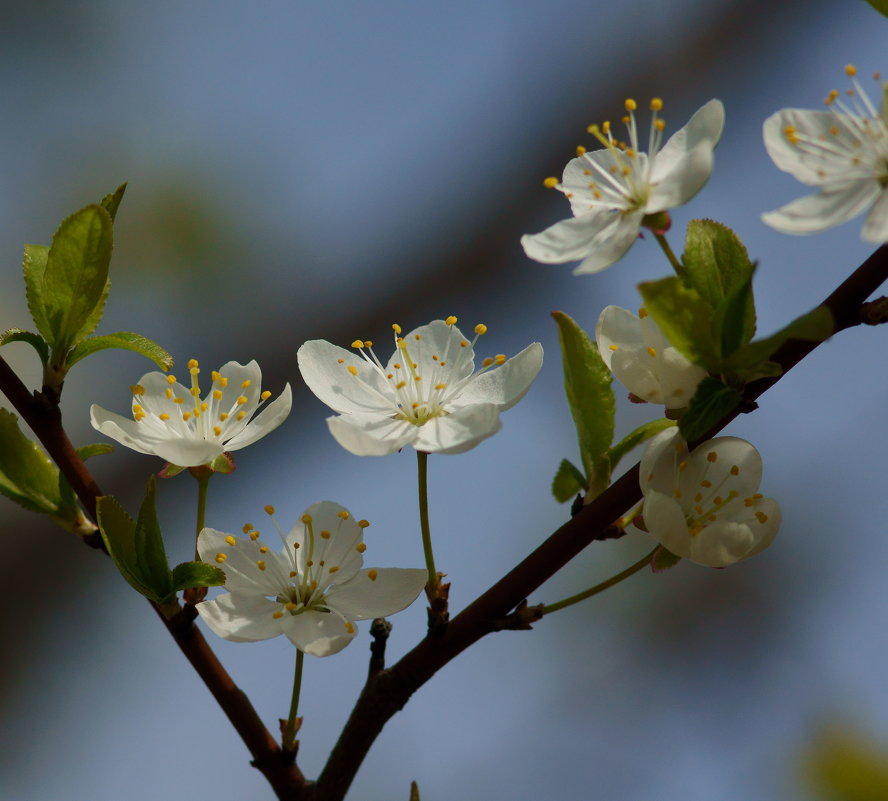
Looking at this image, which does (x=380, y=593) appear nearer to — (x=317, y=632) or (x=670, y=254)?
(x=317, y=632)

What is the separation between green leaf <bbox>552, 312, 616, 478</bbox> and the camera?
0.72 meters

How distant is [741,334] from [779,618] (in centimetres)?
347

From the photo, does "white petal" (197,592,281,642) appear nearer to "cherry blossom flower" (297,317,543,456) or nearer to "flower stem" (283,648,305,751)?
"flower stem" (283,648,305,751)

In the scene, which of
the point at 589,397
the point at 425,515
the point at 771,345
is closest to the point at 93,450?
the point at 425,515

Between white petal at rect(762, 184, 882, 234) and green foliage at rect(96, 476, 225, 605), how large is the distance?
436mm

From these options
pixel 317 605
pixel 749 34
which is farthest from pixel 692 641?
pixel 317 605

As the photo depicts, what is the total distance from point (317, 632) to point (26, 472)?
24 cm

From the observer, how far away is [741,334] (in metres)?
0.63

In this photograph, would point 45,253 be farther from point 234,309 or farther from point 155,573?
point 234,309

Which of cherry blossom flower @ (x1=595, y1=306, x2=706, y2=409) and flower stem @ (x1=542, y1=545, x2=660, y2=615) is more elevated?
cherry blossom flower @ (x1=595, y1=306, x2=706, y2=409)

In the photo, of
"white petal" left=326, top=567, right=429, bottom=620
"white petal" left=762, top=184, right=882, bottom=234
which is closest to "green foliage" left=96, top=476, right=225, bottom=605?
"white petal" left=326, top=567, right=429, bottom=620

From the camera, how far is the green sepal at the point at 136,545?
696 millimetres

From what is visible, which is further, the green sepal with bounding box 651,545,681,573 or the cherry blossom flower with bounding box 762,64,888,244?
the green sepal with bounding box 651,545,681,573

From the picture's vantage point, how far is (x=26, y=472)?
2.46 ft
